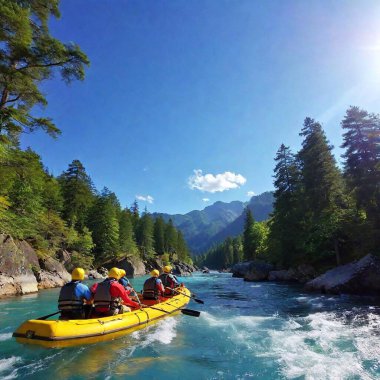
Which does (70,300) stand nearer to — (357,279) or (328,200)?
(357,279)

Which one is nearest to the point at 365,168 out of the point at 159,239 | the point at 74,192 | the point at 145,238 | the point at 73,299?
the point at 73,299

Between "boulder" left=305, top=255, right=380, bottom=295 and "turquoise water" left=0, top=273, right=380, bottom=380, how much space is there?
5515mm

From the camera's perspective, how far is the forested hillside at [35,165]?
12.5 m

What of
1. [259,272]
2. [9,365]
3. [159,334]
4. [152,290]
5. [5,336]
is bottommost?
[159,334]

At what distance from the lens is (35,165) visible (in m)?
13.9

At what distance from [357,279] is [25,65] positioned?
2261 cm

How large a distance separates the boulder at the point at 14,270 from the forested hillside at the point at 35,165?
1006 millimetres

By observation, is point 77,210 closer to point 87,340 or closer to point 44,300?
point 44,300

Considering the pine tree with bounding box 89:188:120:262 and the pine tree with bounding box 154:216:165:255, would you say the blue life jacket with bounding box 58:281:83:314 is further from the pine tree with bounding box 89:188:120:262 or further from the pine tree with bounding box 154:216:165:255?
the pine tree with bounding box 154:216:165:255

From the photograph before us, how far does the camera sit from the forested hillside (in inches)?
493

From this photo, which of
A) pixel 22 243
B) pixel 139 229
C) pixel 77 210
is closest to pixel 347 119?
pixel 22 243

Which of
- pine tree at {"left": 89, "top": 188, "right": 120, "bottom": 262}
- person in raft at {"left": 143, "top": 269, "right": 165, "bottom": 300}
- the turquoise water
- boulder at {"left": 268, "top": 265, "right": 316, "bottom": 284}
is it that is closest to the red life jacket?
the turquoise water

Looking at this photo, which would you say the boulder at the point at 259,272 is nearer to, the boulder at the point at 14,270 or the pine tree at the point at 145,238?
the boulder at the point at 14,270

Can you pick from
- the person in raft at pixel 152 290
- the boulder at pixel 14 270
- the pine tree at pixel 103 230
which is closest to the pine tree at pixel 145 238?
the pine tree at pixel 103 230
